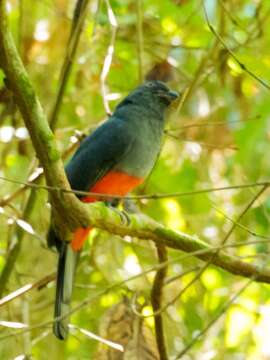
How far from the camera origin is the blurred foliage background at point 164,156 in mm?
4715

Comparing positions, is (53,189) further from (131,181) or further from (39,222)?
(39,222)

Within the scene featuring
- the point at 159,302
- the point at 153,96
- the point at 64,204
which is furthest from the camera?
the point at 153,96

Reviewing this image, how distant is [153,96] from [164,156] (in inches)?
29.6

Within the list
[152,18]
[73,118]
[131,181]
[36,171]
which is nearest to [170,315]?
[131,181]

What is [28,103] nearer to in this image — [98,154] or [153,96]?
[98,154]

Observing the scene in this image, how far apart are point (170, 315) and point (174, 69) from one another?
71.0 inches

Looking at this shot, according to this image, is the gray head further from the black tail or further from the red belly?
the black tail

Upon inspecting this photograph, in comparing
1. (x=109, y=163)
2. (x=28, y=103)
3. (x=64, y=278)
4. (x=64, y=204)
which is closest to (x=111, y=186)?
(x=109, y=163)

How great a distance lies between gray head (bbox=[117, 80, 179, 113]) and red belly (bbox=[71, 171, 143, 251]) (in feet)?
2.02

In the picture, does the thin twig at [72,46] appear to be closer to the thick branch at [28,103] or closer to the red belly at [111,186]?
the red belly at [111,186]

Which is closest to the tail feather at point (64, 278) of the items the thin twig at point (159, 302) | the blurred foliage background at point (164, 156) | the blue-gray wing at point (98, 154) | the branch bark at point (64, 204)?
the blurred foliage background at point (164, 156)

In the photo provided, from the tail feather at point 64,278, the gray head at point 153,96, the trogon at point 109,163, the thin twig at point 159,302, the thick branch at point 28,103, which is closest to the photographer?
the thick branch at point 28,103

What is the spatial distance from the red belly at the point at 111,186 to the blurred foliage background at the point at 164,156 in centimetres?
24

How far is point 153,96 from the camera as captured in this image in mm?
5203
